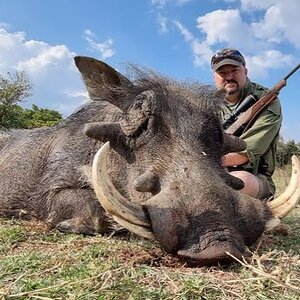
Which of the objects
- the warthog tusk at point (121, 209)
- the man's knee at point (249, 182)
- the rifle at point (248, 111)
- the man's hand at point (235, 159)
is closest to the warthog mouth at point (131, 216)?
the warthog tusk at point (121, 209)

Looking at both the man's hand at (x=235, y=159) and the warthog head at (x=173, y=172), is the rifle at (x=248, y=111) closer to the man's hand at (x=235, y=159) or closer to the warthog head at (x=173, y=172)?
the man's hand at (x=235, y=159)

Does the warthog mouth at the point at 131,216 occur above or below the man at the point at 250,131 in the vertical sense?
below

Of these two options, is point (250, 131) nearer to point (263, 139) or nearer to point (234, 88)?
point (263, 139)

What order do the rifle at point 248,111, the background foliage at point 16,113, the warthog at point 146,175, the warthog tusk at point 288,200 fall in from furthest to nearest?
the background foliage at point 16,113, the rifle at point 248,111, the warthog tusk at point 288,200, the warthog at point 146,175

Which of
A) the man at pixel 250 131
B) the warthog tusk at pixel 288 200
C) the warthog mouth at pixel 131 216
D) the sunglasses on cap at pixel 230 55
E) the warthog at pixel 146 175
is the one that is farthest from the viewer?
the sunglasses on cap at pixel 230 55

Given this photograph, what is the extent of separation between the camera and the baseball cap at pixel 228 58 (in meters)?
4.86

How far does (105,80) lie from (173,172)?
1188 mm

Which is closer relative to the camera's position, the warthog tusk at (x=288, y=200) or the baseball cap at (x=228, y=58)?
the warthog tusk at (x=288, y=200)

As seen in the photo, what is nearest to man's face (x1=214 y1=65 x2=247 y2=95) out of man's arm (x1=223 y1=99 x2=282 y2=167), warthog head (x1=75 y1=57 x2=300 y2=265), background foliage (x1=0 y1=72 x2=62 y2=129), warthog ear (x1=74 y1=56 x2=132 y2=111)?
man's arm (x1=223 y1=99 x2=282 y2=167)

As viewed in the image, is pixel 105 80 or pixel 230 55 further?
pixel 230 55

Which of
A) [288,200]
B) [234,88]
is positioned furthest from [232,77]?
[288,200]

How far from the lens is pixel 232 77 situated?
4926mm

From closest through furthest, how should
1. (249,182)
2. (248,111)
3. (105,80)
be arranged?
(105,80) < (249,182) < (248,111)

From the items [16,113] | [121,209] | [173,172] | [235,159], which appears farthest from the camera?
[16,113]
